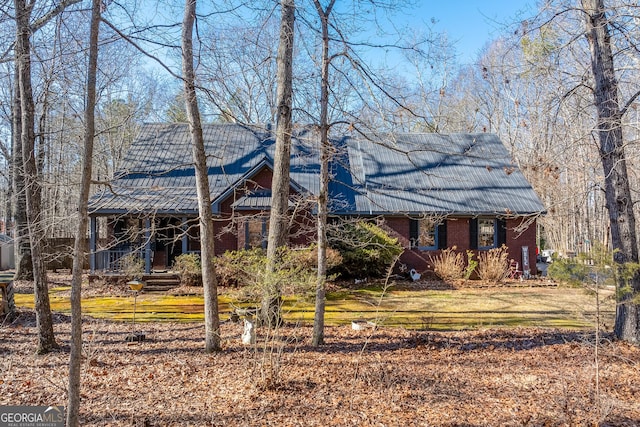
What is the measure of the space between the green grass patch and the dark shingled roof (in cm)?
360

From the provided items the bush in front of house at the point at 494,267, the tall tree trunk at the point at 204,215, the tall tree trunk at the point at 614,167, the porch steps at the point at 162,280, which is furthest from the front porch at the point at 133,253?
the tall tree trunk at the point at 614,167

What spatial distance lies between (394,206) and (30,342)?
1269 cm

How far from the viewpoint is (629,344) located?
24.5ft

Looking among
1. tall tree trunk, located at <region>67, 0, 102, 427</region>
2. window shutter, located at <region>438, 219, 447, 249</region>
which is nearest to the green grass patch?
window shutter, located at <region>438, 219, 447, 249</region>

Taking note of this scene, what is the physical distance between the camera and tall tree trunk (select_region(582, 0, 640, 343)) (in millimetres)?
7539

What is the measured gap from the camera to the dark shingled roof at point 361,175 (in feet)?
54.1

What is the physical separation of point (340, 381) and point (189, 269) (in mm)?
10112

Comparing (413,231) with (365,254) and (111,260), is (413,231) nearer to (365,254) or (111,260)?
(365,254)

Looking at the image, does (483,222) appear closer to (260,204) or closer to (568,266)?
(260,204)

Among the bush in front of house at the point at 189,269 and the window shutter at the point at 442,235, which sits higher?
the window shutter at the point at 442,235

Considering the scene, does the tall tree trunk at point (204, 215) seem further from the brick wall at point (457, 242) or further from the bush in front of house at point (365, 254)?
the brick wall at point (457, 242)

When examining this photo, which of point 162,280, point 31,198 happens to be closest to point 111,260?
point 162,280

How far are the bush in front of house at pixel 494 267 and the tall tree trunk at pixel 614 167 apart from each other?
8.00 metres

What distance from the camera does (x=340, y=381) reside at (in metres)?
5.85
